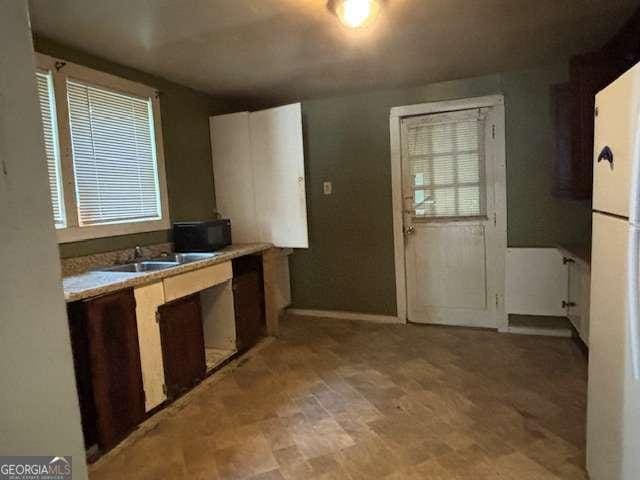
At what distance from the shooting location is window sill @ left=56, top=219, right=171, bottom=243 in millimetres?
2537

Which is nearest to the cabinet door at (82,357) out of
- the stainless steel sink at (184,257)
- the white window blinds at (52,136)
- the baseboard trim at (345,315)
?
the white window blinds at (52,136)

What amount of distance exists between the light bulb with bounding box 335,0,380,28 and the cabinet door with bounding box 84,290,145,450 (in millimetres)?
1840

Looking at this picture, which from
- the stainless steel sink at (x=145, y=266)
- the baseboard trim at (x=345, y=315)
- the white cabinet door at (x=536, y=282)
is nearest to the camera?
the stainless steel sink at (x=145, y=266)

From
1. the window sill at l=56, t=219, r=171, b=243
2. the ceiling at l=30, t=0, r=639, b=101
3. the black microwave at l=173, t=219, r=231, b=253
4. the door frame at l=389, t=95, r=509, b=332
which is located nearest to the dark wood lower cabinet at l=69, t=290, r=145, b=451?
the window sill at l=56, t=219, r=171, b=243

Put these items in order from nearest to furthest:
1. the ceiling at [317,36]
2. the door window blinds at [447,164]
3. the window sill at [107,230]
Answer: the ceiling at [317,36] → the window sill at [107,230] → the door window blinds at [447,164]

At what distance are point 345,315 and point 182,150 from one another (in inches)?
88.4

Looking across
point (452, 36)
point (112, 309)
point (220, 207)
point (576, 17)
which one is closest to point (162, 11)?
point (112, 309)

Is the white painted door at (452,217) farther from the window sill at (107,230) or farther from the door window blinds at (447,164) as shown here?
the window sill at (107,230)

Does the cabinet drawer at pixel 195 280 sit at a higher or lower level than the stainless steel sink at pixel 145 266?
lower

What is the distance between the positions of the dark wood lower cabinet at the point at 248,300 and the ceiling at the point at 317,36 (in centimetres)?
154

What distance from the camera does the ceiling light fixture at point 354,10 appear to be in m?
2.03

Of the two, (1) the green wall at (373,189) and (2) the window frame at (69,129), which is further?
(1) the green wall at (373,189)

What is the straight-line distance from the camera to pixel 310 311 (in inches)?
174

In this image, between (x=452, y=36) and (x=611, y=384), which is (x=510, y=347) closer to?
(x=611, y=384)
